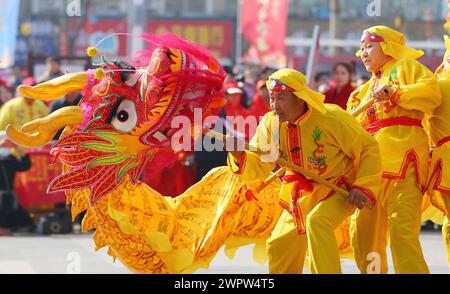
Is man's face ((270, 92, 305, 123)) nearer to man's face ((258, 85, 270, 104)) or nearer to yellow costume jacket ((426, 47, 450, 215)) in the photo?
yellow costume jacket ((426, 47, 450, 215))

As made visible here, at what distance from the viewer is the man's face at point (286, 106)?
275 inches

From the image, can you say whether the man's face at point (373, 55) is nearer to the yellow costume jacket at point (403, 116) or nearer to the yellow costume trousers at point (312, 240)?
the yellow costume jacket at point (403, 116)

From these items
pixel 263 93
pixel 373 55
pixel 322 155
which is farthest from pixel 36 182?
pixel 322 155

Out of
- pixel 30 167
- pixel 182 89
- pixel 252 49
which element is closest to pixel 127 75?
pixel 182 89

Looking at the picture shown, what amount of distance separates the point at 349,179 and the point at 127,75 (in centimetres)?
136

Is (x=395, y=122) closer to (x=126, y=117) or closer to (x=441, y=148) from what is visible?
(x=441, y=148)

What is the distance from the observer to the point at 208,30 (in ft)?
116

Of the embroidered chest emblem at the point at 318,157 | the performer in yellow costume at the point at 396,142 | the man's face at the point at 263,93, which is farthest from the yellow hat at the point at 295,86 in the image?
the man's face at the point at 263,93

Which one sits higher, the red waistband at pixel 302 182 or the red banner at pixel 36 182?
the red waistband at pixel 302 182

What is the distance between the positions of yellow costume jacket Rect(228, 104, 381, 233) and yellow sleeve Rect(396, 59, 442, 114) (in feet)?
1.41

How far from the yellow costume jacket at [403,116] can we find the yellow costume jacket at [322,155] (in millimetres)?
391

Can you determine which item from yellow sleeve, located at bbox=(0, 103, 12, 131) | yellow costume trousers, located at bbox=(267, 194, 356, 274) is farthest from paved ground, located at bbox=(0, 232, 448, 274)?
yellow costume trousers, located at bbox=(267, 194, 356, 274)

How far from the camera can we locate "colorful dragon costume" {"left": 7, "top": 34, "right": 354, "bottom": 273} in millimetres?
7152

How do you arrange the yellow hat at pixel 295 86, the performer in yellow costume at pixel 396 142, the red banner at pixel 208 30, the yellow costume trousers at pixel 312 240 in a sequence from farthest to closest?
the red banner at pixel 208 30 → the performer in yellow costume at pixel 396 142 → the yellow hat at pixel 295 86 → the yellow costume trousers at pixel 312 240
